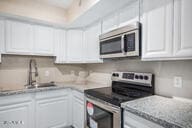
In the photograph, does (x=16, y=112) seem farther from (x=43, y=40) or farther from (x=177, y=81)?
(x=177, y=81)

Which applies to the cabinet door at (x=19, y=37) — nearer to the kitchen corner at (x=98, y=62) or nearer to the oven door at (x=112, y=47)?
the kitchen corner at (x=98, y=62)

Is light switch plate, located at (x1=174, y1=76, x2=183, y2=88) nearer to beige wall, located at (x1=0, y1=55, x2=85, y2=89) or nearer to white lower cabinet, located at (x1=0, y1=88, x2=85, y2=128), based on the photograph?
white lower cabinet, located at (x1=0, y1=88, x2=85, y2=128)

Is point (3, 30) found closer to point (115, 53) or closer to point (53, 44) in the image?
point (53, 44)

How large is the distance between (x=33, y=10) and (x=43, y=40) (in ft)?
2.01

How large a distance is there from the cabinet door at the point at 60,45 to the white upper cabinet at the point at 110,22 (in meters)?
1.04

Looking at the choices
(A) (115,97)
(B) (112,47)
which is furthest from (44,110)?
(B) (112,47)

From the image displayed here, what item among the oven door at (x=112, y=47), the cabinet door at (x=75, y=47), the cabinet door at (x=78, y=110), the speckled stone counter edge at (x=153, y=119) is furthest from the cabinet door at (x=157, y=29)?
the cabinet door at (x=75, y=47)

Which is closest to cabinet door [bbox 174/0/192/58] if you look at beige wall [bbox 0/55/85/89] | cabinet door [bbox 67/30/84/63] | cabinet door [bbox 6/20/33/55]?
cabinet door [bbox 67/30/84/63]

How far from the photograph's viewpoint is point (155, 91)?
1.65 m

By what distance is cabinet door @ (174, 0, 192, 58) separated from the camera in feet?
3.49

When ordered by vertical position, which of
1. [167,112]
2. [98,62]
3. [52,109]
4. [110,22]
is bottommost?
[52,109]

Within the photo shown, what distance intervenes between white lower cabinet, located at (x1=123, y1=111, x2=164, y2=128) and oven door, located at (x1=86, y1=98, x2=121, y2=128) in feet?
0.28

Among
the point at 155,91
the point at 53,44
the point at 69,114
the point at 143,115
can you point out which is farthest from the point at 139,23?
the point at 69,114

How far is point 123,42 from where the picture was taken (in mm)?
1597
